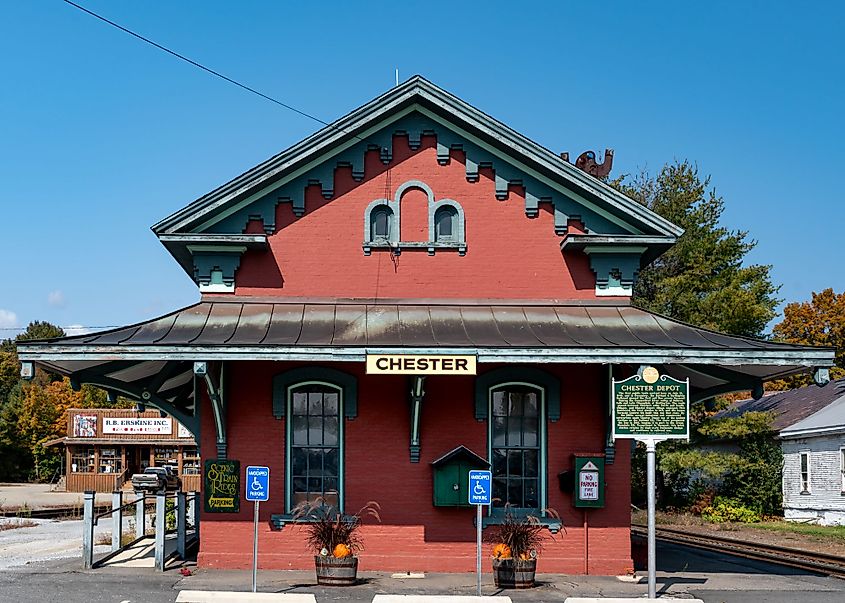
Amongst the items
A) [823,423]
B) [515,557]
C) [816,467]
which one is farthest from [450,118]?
[816,467]

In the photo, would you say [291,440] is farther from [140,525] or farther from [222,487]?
[140,525]

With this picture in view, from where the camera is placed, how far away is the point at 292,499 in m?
15.1

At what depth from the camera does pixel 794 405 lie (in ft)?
129

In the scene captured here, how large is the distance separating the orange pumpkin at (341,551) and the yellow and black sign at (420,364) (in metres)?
2.51

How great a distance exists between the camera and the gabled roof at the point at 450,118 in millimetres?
15492

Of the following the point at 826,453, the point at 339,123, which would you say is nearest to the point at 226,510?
the point at 339,123

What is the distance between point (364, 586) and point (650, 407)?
471 centimetres

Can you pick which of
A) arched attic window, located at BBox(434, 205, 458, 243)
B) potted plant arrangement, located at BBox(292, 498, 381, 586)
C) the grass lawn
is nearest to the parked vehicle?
potted plant arrangement, located at BBox(292, 498, 381, 586)

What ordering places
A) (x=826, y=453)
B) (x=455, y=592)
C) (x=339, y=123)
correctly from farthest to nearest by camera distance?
(x=826, y=453)
(x=339, y=123)
(x=455, y=592)

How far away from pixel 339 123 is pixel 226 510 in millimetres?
6311

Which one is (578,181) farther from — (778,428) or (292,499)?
(778,428)

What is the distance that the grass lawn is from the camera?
92.0ft

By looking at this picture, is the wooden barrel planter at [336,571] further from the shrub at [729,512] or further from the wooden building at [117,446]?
the wooden building at [117,446]

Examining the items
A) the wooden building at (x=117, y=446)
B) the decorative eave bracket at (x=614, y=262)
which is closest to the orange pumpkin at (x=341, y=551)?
the decorative eave bracket at (x=614, y=262)
